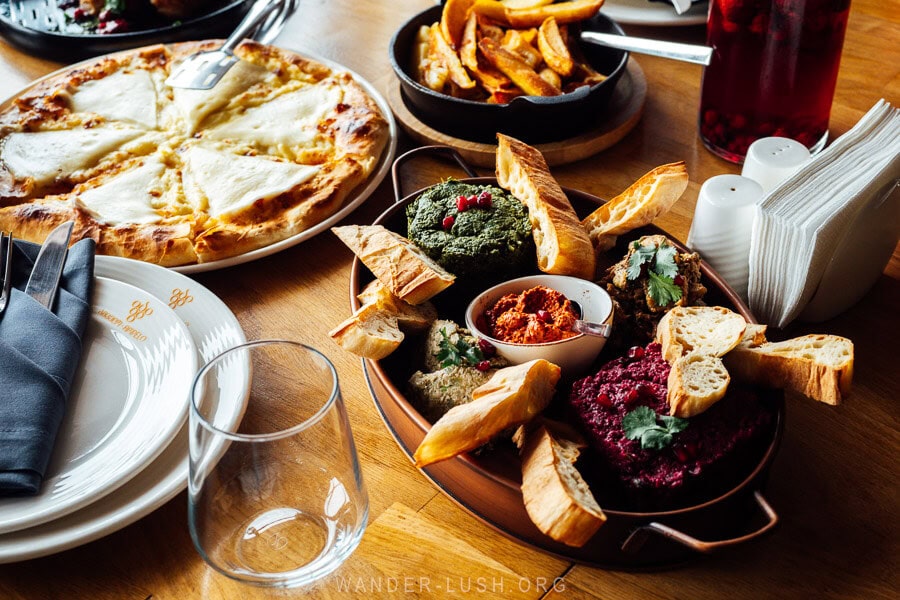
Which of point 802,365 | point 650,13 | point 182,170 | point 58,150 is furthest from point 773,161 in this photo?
point 58,150

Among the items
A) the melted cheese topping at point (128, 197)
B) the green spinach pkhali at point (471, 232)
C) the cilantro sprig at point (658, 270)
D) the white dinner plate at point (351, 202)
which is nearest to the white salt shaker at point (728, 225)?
the cilantro sprig at point (658, 270)

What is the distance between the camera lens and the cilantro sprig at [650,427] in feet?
2.98

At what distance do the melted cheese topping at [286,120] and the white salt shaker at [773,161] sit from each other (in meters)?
0.95

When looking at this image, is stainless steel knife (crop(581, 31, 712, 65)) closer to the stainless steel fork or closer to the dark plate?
the dark plate

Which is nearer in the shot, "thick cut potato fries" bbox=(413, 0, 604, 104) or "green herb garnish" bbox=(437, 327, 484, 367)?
"green herb garnish" bbox=(437, 327, 484, 367)

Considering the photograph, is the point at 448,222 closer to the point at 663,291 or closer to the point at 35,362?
the point at 663,291

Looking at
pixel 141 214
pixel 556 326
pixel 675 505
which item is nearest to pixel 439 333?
pixel 556 326

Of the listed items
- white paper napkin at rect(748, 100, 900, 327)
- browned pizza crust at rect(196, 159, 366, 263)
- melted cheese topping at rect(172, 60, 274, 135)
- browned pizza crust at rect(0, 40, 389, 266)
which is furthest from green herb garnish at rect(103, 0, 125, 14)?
white paper napkin at rect(748, 100, 900, 327)

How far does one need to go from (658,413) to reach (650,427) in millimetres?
31

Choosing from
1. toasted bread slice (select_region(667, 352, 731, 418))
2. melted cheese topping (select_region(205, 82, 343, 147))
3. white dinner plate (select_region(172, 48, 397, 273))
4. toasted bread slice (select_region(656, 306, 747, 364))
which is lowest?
white dinner plate (select_region(172, 48, 397, 273))

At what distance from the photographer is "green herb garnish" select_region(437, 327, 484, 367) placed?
1061 millimetres

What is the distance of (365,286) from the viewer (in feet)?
4.15

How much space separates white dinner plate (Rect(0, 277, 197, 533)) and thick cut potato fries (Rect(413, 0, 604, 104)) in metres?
0.82

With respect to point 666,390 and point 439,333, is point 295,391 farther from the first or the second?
point 666,390
